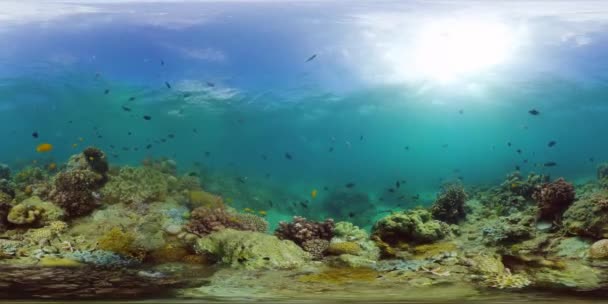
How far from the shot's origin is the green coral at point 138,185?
5.92 m

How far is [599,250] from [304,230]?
2.63 metres

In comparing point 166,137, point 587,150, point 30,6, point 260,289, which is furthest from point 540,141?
point 30,6

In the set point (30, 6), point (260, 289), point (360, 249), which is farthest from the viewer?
point (30, 6)

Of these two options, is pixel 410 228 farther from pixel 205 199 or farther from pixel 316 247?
pixel 205 199

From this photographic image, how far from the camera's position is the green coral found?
19.4 ft

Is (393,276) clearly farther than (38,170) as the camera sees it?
No

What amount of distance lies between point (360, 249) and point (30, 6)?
4145 millimetres

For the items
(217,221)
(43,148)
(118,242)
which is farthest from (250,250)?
(43,148)

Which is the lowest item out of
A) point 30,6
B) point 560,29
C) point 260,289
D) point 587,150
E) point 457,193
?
point 260,289

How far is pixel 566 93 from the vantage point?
5.92 meters

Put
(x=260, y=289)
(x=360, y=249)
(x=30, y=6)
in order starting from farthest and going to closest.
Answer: (x=30, y=6) < (x=360, y=249) < (x=260, y=289)

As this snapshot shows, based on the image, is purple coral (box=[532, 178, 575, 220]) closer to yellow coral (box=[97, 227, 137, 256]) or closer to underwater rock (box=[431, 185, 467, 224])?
underwater rock (box=[431, 185, 467, 224])

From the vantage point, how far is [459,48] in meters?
6.01

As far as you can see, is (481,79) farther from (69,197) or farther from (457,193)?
(69,197)
